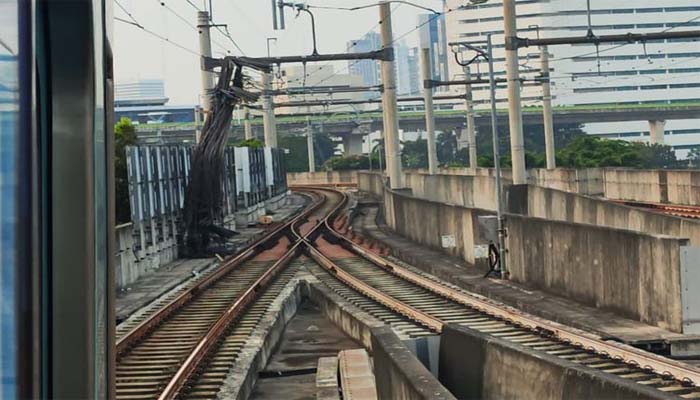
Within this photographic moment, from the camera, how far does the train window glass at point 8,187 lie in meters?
2.23

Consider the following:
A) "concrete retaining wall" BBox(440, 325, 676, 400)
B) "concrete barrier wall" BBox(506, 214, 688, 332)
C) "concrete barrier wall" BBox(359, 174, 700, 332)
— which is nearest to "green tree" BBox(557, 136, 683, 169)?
"concrete barrier wall" BBox(359, 174, 700, 332)

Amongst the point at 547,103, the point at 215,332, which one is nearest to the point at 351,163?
the point at 547,103

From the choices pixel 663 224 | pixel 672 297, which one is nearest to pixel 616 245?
pixel 672 297

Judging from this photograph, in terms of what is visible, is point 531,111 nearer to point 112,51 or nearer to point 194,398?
point 194,398

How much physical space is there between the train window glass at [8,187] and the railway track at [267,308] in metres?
8.04

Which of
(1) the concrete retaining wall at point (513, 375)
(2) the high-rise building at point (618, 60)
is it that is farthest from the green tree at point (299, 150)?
(1) the concrete retaining wall at point (513, 375)

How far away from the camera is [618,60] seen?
132750 mm

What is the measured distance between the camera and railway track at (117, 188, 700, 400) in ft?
36.3

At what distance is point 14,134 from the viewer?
2.31 metres

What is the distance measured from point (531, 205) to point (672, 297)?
20.0 m

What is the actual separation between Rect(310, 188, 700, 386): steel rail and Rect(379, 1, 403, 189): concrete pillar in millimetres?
12726

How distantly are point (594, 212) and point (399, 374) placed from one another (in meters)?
19.1

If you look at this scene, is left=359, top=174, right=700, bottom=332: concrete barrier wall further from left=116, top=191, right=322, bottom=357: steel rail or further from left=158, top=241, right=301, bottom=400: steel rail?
left=116, top=191, right=322, bottom=357: steel rail

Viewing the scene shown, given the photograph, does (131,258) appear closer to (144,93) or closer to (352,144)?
(352,144)
